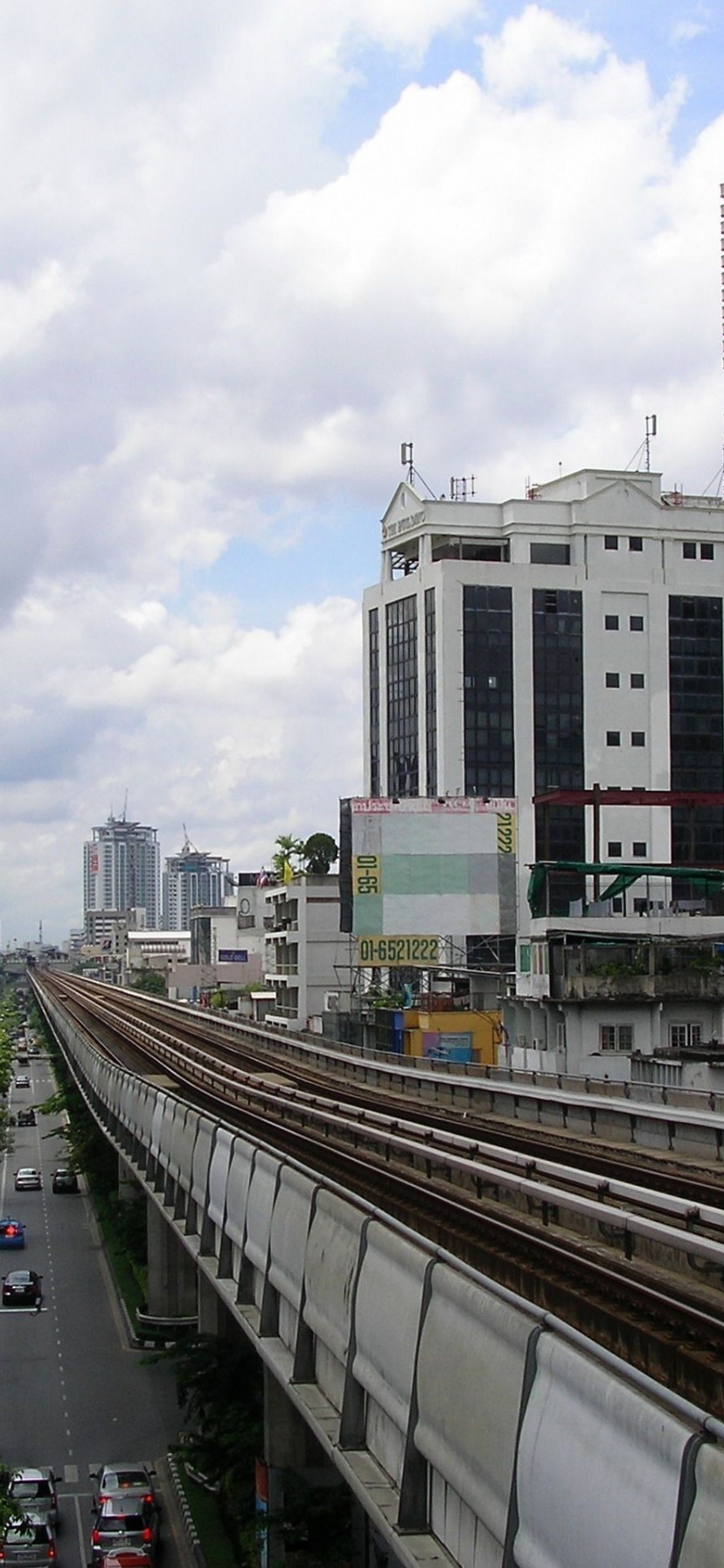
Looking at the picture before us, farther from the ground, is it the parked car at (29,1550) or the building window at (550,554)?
the building window at (550,554)

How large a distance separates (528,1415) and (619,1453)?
1.31 m

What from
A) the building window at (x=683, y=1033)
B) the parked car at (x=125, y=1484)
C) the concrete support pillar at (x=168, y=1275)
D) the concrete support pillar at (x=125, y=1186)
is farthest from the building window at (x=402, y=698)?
the parked car at (x=125, y=1484)

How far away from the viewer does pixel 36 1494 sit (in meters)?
26.8

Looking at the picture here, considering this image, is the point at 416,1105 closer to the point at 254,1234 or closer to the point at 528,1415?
the point at 254,1234

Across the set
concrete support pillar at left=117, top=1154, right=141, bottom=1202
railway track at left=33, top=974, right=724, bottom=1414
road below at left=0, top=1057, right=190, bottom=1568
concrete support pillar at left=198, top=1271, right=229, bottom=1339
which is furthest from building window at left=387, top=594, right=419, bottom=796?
concrete support pillar at left=198, top=1271, right=229, bottom=1339

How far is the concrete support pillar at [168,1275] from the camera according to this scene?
132 feet

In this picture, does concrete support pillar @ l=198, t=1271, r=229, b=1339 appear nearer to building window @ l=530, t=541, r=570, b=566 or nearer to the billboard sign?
the billboard sign

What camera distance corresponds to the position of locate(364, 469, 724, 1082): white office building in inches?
3861

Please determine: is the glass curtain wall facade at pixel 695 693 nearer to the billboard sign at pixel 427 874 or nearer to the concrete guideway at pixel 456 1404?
the billboard sign at pixel 427 874

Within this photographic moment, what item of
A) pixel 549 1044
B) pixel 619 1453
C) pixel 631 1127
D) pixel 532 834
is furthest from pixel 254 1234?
pixel 532 834

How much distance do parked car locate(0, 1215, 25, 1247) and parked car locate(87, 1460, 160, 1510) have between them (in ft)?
80.9

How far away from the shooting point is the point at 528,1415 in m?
9.51

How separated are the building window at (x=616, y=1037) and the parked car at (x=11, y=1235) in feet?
66.6

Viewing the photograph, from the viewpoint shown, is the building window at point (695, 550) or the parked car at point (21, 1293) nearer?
the parked car at point (21, 1293)
